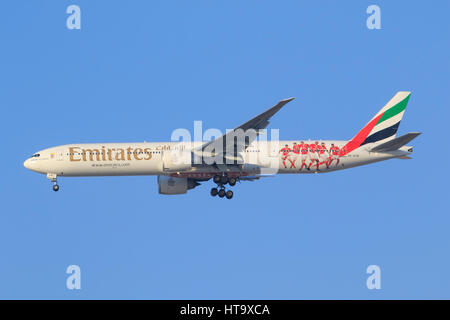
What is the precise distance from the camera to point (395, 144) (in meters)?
51.5

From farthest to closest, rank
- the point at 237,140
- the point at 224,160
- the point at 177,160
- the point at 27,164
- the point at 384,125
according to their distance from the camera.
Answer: the point at 384,125 < the point at 27,164 < the point at 224,160 < the point at 177,160 < the point at 237,140

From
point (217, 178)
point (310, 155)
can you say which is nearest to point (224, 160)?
point (217, 178)

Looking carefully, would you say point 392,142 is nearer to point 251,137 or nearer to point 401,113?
point 401,113

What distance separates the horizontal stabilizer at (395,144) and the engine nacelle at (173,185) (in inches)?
535

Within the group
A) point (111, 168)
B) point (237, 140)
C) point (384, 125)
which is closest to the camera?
point (237, 140)

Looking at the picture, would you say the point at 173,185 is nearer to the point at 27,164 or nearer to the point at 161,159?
the point at 161,159

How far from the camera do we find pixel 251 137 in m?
48.9

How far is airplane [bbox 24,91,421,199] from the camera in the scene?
52.2m

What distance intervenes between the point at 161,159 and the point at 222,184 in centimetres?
469

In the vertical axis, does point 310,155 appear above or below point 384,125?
below

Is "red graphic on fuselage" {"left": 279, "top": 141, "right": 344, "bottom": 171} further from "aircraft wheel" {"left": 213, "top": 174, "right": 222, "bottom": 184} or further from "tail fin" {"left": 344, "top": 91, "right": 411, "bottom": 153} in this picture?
"aircraft wheel" {"left": 213, "top": 174, "right": 222, "bottom": 184}

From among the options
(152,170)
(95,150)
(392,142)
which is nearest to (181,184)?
(152,170)

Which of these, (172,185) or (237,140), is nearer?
(237,140)

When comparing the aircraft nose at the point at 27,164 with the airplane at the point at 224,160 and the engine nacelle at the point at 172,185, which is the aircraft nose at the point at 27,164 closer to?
the airplane at the point at 224,160
